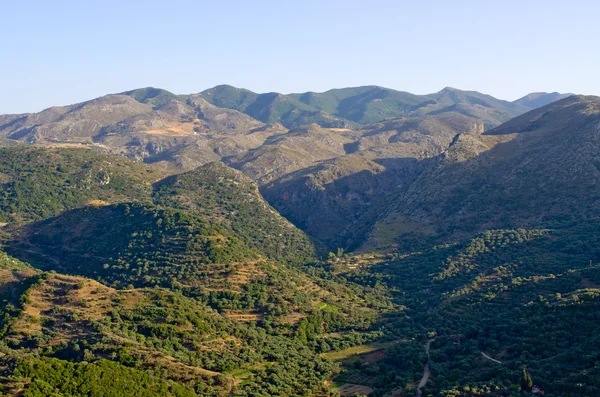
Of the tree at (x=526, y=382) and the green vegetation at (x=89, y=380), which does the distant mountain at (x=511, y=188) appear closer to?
the tree at (x=526, y=382)

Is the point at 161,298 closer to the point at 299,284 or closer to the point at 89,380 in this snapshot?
the point at 89,380

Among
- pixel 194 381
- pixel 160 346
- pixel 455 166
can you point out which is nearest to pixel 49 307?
pixel 160 346

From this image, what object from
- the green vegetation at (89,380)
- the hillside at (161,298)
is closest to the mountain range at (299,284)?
the green vegetation at (89,380)

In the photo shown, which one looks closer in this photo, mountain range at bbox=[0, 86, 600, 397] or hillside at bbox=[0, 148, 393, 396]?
hillside at bbox=[0, 148, 393, 396]

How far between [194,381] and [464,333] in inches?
1812

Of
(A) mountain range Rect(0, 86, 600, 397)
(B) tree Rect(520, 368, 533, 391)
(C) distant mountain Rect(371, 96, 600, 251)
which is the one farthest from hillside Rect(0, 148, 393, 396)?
(C) distant mountain Rect(371, 96, 600, 251)

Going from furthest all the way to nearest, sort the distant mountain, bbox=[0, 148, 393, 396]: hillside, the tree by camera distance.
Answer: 1. the distant mountain
2. bbox=[0, 148, 393, 396]: hillside
3. the tree

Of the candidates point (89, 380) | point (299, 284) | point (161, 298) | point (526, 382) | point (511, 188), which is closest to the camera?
point (89, 380)

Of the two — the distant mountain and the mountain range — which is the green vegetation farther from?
the distant mountain

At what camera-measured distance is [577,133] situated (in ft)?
607

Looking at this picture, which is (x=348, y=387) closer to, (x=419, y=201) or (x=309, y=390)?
(x=309, y=390)

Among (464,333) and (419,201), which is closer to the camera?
(464,333)

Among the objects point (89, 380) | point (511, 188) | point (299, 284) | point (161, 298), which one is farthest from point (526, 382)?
point (511, 188)

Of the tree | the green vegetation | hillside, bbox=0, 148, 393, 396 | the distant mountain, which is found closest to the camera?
the green vegetation
